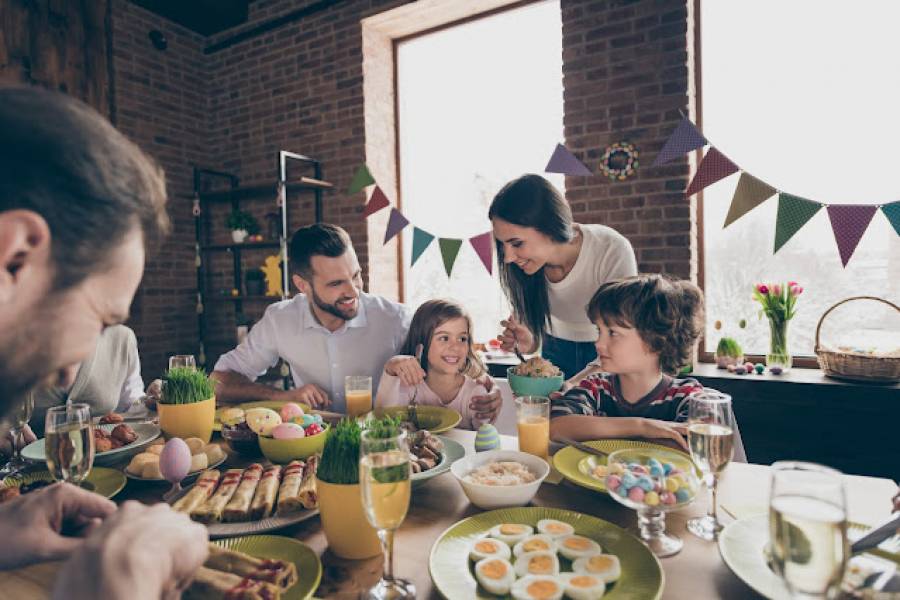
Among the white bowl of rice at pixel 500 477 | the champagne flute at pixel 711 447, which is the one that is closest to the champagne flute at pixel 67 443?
the white bowl of rice at pixel 500 477

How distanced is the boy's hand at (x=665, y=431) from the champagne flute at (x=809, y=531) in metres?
0.62

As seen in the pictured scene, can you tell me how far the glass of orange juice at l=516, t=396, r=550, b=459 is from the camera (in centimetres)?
120

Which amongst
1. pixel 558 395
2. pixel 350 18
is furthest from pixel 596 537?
pixel 350 18

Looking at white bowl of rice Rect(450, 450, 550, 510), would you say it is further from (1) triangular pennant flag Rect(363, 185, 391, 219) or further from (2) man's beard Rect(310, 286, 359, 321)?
(1) triangular pennant flag Rect(363, 185, 391, 219)

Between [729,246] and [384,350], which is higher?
[729,246]

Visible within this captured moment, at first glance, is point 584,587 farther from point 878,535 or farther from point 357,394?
point 357,394

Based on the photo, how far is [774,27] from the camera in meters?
2.98

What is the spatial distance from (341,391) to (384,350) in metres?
0.25

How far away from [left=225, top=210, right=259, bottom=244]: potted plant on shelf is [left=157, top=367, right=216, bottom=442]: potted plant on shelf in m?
3.16

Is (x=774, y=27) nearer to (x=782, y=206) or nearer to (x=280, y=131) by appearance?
(x=782, y=206)

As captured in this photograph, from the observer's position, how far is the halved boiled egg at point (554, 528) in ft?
2.67

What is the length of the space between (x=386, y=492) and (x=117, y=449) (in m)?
0.88

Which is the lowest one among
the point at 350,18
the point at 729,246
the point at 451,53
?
the point at 729,246

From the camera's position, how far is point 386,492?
0.71 metres
